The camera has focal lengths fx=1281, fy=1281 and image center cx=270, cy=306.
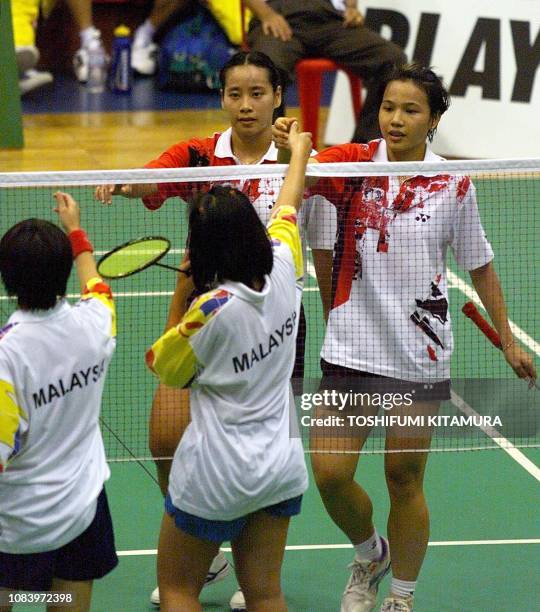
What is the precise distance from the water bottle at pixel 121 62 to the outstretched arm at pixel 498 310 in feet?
28.8

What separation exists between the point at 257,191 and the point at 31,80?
8871 mm

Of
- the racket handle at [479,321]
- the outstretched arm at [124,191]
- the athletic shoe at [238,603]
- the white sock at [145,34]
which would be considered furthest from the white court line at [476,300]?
the white sock at [145,34]

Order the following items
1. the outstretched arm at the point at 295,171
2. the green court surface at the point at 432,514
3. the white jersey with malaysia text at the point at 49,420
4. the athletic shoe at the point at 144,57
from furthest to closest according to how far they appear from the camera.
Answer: the athletic shoe at the point at 144,57 → the green court surface at the point at 432,514 → the outstretched arm at the point at 295,171 → the white jersey with malaysia text at the point at 49,420

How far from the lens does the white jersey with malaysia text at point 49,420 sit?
3289mm

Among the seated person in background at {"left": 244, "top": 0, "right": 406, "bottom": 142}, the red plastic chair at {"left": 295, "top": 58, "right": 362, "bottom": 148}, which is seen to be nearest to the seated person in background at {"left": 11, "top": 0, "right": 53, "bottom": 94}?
the seated person in background at {"left": 244, "top": 0, "right": 406, "bottom": 142}

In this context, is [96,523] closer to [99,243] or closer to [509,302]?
[509,302]

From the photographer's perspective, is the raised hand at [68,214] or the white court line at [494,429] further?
the white court line at [494,429]

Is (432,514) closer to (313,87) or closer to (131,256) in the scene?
(131,256)

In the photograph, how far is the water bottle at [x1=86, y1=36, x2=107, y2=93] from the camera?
42.1 feet

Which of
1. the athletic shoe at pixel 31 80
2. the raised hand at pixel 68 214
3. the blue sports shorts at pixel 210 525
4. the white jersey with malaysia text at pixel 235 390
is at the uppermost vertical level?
the raised hand at pixel 68 214

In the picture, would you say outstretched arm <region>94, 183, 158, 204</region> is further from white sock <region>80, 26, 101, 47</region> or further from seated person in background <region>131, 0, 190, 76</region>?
seated person in background <region>131, 0, 190, 76</region>

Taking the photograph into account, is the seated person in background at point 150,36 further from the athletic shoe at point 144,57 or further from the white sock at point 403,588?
the white sock at point 403,588

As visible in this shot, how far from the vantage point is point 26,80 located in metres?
12.7

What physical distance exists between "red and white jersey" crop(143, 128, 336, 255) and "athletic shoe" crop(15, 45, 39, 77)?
26.1ft
